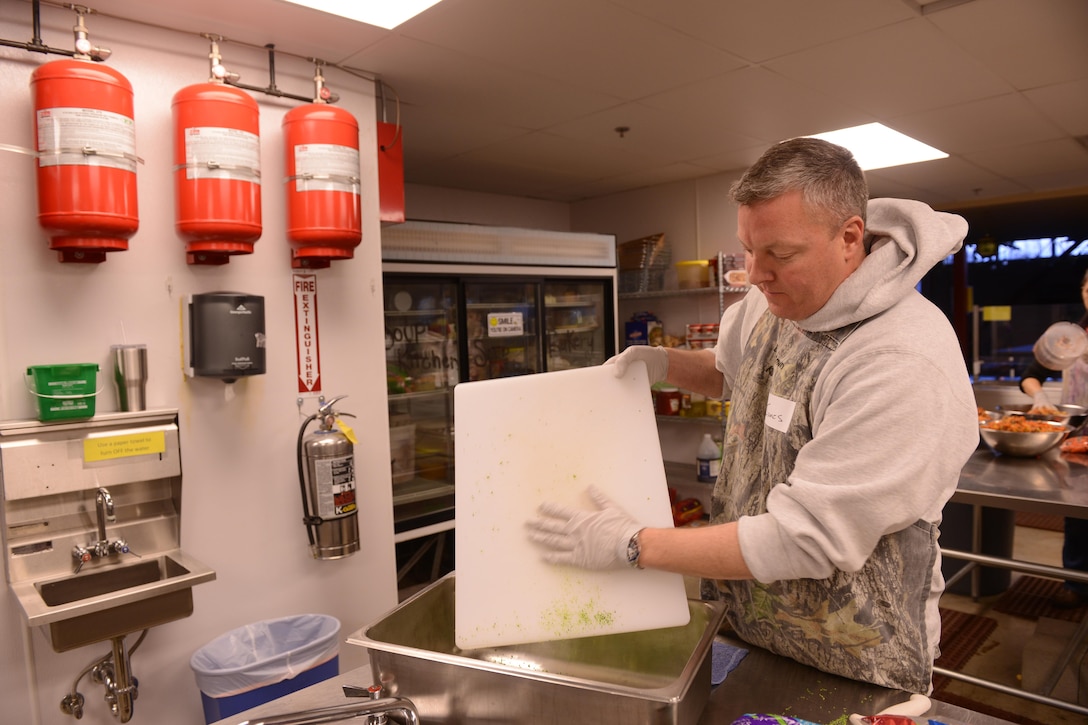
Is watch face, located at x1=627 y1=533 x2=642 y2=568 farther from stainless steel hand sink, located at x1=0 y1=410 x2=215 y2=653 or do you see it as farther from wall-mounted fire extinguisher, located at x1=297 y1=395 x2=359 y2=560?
wall-mounted fire extinguisher, located at x1=297 y1=395 x2=359 y2=560

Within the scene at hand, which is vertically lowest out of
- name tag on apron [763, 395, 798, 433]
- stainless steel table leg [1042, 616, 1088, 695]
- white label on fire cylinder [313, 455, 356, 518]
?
stainless steel table leg [1042, 616, 1088, 695]

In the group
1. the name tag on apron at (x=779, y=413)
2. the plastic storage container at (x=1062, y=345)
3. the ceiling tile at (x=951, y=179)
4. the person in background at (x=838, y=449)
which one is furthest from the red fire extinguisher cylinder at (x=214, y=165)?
the ceiling tile at (x=951, y=179)

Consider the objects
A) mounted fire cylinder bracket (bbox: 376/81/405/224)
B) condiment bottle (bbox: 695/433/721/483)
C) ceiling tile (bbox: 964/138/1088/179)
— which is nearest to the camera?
mounted fire cylinder bracket (bbox: 376/81/405/224)

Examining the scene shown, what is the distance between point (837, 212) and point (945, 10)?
1657mm

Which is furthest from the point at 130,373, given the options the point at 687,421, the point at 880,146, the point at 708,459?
the point at 880,146

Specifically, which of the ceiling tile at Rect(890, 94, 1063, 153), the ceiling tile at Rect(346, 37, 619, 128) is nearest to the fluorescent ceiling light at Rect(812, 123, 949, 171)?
the ceiling tile at Rect(890, 94, 1063, 153)

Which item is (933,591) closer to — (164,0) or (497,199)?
(164,0)

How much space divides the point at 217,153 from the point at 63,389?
33.5 inches

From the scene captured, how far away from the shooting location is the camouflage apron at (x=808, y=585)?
130cm

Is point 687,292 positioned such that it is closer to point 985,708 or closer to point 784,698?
point 985,708

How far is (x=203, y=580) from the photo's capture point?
2.13 metres

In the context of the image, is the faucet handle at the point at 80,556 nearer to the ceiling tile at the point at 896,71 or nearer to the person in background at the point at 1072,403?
the ceiling tile at the point at 896,71

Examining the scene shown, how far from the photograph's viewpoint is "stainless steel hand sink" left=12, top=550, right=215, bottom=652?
6.28ft

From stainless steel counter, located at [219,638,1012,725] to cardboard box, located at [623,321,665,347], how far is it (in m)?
4.06
